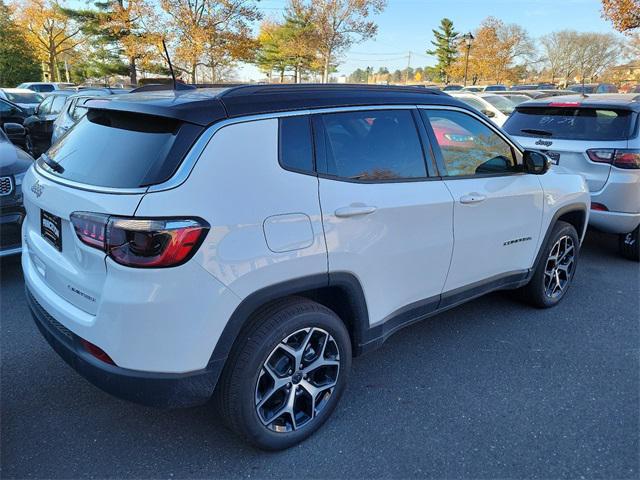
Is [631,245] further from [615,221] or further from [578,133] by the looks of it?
[578,133]

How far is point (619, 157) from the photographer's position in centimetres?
492

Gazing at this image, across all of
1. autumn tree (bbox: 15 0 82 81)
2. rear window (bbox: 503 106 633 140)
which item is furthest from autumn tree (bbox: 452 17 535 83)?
rear window (bbox: 503 106 633 140)

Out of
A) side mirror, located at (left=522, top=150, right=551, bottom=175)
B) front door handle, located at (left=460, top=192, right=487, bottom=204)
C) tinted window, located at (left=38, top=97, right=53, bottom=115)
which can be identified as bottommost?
tinted window, located at (left=38, top=97, right=53, bottom=115)

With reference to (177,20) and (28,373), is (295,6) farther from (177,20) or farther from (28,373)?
(28,373)

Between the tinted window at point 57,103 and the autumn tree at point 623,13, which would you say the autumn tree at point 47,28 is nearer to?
the tinted window at point 57,103

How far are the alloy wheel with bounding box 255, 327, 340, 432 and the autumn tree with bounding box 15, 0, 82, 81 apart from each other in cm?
3758

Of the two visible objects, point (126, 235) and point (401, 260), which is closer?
point (126, 235)

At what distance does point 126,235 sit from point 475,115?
247cm

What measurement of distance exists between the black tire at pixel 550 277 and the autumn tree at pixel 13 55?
43353mm

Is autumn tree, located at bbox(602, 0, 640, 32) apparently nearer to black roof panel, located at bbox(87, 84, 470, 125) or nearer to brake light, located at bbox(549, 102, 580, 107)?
brake light, located at bbox(549, 102, 580, 107)

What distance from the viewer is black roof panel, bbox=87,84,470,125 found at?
2137mm

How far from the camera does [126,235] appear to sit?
6.30 feet

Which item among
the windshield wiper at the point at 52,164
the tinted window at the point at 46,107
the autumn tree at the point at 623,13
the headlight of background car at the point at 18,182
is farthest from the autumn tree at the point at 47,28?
the windshield wiper at the point at 52,164

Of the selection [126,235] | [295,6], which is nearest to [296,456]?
[126,235]
